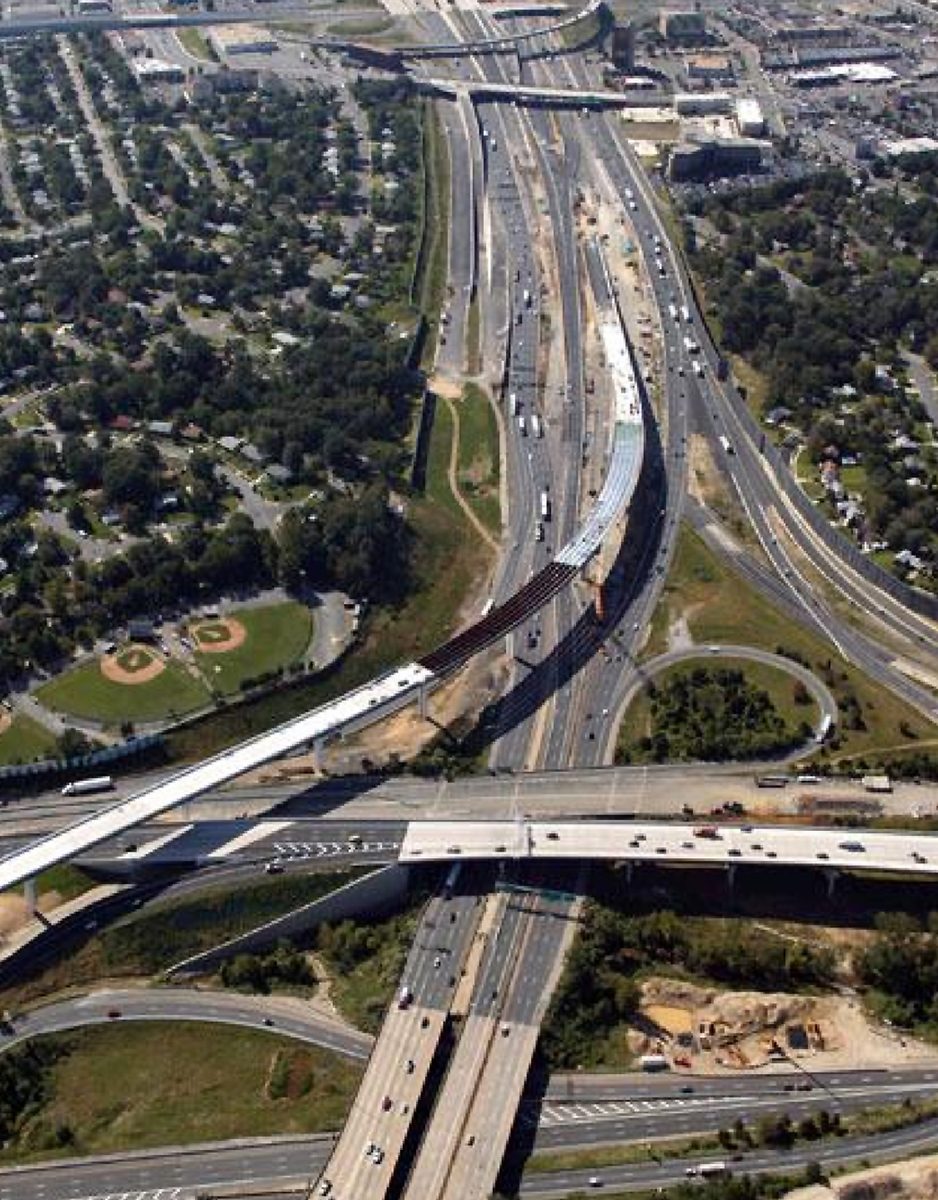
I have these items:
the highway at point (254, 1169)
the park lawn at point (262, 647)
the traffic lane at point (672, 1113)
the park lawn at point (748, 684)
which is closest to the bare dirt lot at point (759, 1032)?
the traffic lane at point (672, 1113)

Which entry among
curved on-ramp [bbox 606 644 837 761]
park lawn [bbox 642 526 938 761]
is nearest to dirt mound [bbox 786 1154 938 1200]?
park lawn [bbox 642 526 938 761]

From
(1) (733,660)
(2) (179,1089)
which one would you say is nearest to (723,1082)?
(2) (179,1089)

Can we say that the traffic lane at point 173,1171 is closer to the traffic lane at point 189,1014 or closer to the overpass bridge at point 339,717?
the traffic lane at point 189,1014

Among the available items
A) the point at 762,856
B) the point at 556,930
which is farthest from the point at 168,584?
the point at 762,856

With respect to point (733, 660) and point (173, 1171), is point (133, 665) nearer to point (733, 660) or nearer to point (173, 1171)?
point (173, 1171)

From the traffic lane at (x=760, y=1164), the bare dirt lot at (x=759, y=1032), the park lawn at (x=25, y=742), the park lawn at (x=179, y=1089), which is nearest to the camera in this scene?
the traffic lane at (x=760, y=1164)

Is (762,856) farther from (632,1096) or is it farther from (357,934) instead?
(357,934)

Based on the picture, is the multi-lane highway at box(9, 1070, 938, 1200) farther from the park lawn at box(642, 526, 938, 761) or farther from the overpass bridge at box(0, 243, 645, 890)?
the park lawn at box(642, 526, 938, 761)
